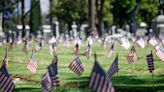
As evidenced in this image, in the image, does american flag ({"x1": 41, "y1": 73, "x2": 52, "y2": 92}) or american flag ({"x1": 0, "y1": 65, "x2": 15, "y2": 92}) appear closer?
american flag ({"x1": 41, "y1": 73, "x2": 52, "y2": 92})

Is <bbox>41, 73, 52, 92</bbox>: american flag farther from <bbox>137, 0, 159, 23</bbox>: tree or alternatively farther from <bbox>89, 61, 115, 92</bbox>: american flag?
<bbox>137, 0, 159, 23</bbox>: tree

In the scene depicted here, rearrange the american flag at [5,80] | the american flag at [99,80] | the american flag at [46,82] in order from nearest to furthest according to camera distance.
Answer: the american flag at [99,80] < the american flag at [46,82] < the american flag at [5,80]

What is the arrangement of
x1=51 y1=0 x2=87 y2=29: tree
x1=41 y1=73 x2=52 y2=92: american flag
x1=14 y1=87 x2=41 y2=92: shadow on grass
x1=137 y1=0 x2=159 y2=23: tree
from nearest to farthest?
1. x1=41 y1=73 x2=52 y2=92: american flag
2. x1=14 y1=87 x2=41 y2=92: shadow on grass
3. x1=51 y1=0 x2=87 y2=29: tree
4. x1=137 y1=0 x2=159 y2=23: tree

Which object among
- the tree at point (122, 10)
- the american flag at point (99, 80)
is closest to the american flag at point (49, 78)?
the american flag at point (99, 80)

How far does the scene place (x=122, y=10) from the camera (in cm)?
10656

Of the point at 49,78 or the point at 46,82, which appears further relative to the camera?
the point at 49,78

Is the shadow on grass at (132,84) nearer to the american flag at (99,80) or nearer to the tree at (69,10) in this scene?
the american flag at (99,80)

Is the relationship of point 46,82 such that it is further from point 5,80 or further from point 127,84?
point 127,84

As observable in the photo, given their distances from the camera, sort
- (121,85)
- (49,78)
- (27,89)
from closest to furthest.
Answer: (49,78), (27,89), (121,85)

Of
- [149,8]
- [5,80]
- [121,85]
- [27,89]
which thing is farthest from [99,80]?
[149,8]

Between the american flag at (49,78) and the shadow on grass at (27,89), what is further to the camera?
the shadow on grass at (27,89)

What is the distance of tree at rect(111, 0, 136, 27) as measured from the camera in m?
103

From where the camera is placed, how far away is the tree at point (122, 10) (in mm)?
102794

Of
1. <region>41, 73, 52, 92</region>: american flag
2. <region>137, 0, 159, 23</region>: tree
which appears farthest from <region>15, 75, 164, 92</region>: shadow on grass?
<region>137, 0, 159, 23</region>: tree
